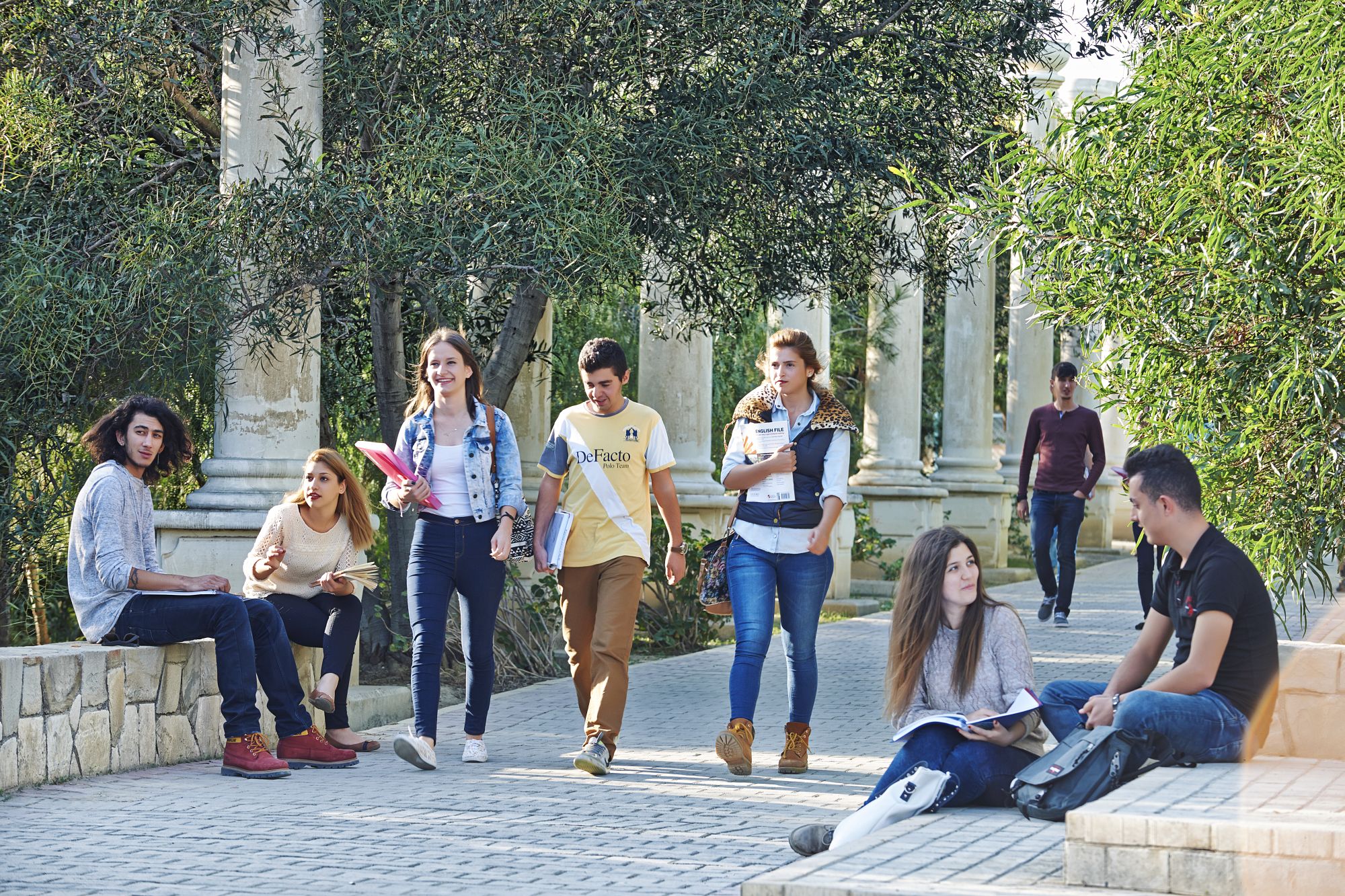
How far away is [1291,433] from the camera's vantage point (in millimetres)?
6324

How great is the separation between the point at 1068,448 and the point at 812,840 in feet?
25.1

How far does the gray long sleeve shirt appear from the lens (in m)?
6.59

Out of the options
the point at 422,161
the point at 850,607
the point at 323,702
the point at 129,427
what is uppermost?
the point at 422,161

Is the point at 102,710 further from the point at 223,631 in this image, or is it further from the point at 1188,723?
the point at 1188,723

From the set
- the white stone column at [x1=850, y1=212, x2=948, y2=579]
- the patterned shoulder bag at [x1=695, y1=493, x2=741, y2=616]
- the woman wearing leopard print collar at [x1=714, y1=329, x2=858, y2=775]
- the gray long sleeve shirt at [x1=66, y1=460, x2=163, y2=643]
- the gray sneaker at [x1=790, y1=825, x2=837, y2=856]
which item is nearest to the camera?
the gray sneaker at [x1=790, y1=825, x2=837, y2=856]

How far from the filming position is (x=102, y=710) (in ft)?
21.7

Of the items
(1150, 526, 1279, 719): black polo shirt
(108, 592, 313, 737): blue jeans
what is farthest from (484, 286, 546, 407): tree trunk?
(1150, 526, 1279, 719): black polo shirt

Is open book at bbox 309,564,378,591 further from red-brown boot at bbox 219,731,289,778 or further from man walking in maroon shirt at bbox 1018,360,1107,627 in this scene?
man walking in maroon shirt at bbox 1018,360,1107,627

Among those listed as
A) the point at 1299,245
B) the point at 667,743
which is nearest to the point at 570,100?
the point at 667,743

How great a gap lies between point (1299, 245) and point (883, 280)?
218 inches

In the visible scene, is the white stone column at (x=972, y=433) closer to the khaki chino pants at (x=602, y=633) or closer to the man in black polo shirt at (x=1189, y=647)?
the khaki chino pants at (x=602, y=633)

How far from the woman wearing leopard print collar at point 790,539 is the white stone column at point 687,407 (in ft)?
19.3

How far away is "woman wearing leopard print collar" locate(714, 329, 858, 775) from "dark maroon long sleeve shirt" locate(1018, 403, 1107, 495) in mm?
5293

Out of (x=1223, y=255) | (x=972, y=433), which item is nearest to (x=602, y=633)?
(x=1223, y=255)
